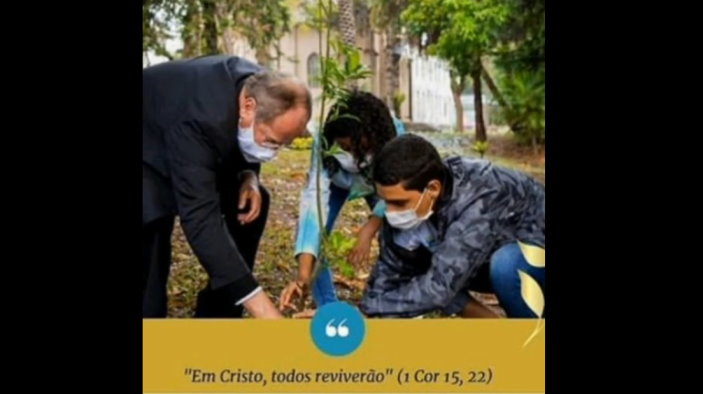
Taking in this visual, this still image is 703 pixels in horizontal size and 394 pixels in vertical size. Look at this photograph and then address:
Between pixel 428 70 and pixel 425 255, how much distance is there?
25.4 inches

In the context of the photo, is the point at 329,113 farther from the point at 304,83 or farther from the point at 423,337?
the point at 423,337

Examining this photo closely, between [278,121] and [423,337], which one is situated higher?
[278,121]

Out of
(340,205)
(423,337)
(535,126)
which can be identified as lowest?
(423,337)

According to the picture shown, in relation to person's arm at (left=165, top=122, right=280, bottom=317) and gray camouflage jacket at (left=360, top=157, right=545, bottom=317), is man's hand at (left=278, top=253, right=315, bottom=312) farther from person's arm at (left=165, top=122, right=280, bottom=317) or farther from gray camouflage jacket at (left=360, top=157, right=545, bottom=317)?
gray camouflage jacket at (left=360, top=157, right=545, bottom=317)

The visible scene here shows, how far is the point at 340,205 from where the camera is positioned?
4.52m

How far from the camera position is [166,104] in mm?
4348

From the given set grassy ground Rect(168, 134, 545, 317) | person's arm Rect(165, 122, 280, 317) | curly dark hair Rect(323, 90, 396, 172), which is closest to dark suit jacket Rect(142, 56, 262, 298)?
person's arm Rect(165, 122, 280, 317)

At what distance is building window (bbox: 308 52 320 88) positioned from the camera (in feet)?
14.6

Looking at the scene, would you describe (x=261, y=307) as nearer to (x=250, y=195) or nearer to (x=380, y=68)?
(x=250, y=195)

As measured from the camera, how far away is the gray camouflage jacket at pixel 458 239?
4414mm

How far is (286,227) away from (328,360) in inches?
19.3

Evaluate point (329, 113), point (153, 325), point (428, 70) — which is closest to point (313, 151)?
point (329, 113)

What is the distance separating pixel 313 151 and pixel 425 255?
0.52 m
